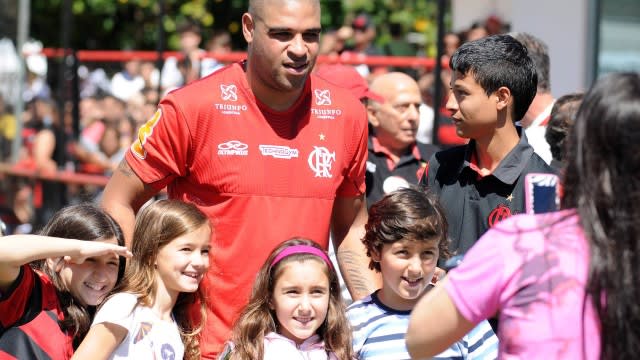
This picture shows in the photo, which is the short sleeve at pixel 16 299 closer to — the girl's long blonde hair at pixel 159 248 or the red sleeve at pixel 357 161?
the girl's long blonde hair at pixel 159 248

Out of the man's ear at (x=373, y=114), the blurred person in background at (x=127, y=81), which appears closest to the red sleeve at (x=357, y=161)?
the man's ear at (x=373, y=114)

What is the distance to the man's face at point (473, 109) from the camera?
4438mm

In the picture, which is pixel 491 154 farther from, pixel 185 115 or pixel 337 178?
pixel 185 115

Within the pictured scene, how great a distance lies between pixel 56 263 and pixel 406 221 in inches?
53.2

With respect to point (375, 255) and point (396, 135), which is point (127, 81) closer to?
point (396, 135)

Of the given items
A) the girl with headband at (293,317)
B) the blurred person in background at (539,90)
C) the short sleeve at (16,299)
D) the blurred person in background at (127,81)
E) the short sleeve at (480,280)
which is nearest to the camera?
the short sleeve at (480,280)

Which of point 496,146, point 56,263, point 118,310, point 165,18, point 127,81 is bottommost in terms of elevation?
point 127,81

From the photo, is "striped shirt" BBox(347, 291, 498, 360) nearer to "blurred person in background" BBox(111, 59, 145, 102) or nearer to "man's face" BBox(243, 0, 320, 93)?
"man's face" BBox(243, 0, 320, 93)

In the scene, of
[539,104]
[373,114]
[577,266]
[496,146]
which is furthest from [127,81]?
[577,266]

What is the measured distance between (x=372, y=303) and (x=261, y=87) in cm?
99

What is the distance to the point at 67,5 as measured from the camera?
11664mm

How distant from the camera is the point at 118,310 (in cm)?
401

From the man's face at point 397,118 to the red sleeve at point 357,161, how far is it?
1.92 meters

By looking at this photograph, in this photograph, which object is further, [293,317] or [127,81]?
[127,81]
